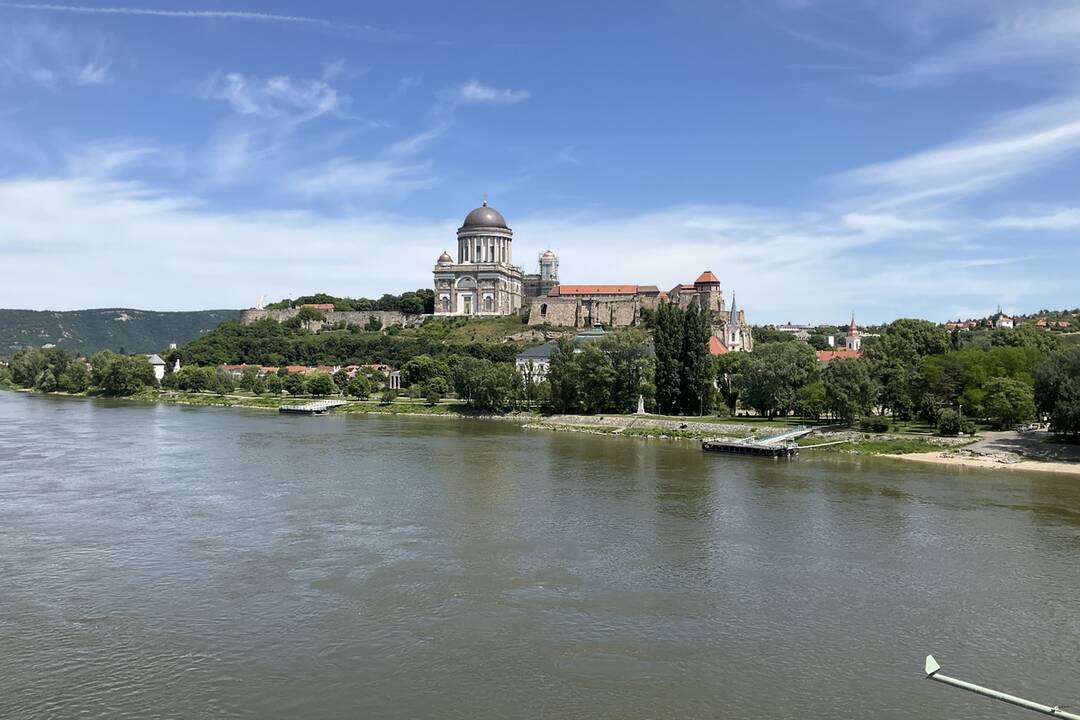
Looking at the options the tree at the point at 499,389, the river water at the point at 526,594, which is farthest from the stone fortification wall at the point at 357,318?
the river water at the point at 526,594

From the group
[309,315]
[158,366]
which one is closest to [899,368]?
[158,366]

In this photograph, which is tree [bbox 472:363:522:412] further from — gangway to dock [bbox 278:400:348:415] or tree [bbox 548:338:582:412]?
gangway to dock [bbox 278:400:348:415]

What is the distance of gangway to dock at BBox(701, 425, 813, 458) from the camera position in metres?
30.8

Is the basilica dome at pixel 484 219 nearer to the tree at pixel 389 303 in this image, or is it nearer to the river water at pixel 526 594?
the tree at pixel 389 303

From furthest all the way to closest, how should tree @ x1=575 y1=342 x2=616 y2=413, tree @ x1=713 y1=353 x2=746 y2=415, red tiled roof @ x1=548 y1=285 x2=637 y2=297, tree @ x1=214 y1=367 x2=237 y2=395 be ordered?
red tiled roof @ x1=548 y1=285 x2=637 y2=297 < tree @ x1=214 y1=367 x2=237 y2=395 < tree @ x1=575 y1=342 x2=616 y2=413 < tree @ x1=713 y1=353 x2=746 y2=415

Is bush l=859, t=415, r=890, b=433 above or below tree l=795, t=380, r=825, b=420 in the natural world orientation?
below

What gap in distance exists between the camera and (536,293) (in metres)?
89.8

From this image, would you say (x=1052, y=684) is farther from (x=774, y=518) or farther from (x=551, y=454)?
(x=551, y=454)

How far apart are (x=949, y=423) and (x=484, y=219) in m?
56.9

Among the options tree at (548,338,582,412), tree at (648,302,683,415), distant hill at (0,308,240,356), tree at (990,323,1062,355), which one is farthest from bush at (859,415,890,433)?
distant hill at (0,308,240,356)

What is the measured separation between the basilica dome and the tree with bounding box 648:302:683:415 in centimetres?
4366

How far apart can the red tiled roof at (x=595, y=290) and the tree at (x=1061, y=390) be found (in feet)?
149

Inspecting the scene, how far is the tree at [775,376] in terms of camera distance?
37.6 m

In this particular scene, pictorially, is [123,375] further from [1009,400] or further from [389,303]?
[1009,400]
